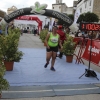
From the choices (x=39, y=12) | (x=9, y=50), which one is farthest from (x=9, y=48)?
(x=39, y=12)

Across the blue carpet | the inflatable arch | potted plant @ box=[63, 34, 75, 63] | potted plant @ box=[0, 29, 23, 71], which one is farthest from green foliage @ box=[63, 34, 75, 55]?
potted plant @ box=[0, 29, 23, 71]

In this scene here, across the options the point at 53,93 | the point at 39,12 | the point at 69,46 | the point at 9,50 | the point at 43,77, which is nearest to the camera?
the point at 53,93

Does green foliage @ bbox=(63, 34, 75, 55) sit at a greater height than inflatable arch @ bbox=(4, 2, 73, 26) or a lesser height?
lesser

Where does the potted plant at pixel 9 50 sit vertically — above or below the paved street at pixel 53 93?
above

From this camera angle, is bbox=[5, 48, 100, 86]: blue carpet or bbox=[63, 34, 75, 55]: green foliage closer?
bbox=[5, 48, 100, 86]: blue carpet

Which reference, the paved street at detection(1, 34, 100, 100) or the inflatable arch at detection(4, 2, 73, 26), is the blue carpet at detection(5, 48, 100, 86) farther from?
the inflatable arch at detection(4, 2, 73, 26)

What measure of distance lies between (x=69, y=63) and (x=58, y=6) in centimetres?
7380

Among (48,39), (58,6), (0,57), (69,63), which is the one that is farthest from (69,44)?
(58,6)

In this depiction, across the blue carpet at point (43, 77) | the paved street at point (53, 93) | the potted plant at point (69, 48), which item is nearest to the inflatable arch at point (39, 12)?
the potted plant at point (69, 48)

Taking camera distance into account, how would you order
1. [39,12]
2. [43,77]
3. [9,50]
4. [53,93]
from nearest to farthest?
[53,93]
[43,77]
[9,50]
[39,12]

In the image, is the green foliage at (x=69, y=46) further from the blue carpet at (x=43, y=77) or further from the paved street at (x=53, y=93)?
the paved street at (x=53, y=93)

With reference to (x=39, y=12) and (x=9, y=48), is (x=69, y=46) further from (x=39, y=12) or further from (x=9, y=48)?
(x=9, y=48)

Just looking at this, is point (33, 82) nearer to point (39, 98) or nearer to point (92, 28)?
point (39, 98)

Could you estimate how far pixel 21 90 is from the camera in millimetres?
4512
